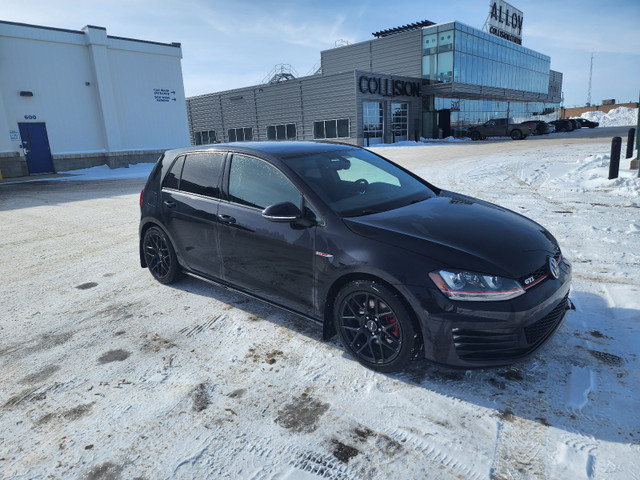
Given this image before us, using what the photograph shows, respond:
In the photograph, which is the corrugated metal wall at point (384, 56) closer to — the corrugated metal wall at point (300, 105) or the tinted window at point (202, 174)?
the corrugated metal wall at point (300, 105)

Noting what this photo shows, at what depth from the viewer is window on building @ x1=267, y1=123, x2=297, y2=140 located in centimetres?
3984

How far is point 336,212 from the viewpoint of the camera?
3297 mm

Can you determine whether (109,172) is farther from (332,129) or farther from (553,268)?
(553,268)

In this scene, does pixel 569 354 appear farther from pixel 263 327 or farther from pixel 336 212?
pixel 263 327

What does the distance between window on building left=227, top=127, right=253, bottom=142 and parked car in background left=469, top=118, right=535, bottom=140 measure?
855 inches

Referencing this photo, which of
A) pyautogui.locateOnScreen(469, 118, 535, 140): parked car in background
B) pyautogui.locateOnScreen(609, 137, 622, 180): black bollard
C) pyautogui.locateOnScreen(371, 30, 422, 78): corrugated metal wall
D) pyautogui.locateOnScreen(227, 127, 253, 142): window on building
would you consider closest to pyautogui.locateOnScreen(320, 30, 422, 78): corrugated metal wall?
pyautogui.locateOnScreen(371, 30, 422, 78): corrugated metal wall

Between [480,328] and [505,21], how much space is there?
2391 inches

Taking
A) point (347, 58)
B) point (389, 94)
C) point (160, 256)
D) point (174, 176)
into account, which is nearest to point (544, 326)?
point (174, 176)

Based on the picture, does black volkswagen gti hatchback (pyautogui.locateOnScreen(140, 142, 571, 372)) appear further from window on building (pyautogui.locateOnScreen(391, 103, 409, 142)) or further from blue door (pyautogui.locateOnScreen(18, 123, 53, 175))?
window on building (pyautogui.locateOnScreen(391, 103, 409, 142))

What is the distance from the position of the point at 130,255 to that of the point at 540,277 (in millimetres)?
5584

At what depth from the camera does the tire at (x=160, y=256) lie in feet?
15.8

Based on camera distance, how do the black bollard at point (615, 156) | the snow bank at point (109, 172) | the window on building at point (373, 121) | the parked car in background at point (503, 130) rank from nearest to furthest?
1. the black bollard at point (615, 156)
2. the snow bank at point (109, 172)
3. the parked car in background at point (503, 130)
4. the window on building at point (373, 121)

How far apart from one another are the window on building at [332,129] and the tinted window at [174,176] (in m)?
32.4

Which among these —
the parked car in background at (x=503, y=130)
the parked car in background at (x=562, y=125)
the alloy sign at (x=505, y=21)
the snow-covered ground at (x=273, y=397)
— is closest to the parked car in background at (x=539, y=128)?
the parked car in background at (x=503, y=130)
